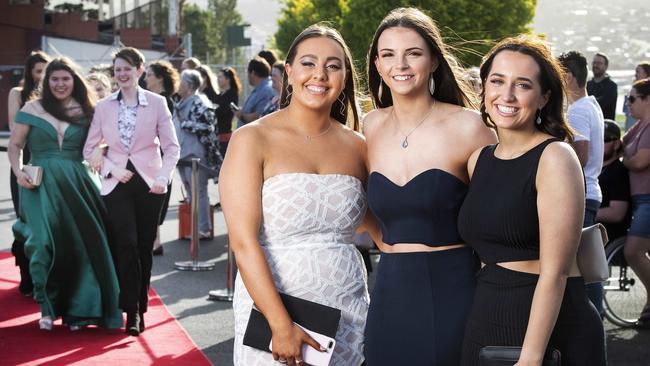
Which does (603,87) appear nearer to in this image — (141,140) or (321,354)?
(141,140)

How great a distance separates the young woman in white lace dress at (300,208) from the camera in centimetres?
377

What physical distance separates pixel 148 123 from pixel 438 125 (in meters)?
4.16

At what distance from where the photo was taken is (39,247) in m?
7.86

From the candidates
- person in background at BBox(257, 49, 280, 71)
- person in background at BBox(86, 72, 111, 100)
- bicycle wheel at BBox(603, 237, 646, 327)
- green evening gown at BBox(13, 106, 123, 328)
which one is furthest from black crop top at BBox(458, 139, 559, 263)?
person in background at BBox(257, 49, 280, 71)

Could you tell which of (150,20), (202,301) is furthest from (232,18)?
(202,301)

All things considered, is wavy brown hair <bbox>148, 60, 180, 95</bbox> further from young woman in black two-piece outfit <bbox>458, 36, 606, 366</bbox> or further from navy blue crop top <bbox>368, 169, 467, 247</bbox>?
young woman in black two-piece outfit <bbox>458, 36, 606, 366</bbox>

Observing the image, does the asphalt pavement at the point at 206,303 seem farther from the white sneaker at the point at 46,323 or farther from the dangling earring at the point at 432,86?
the dangling earring at the point at 432,86

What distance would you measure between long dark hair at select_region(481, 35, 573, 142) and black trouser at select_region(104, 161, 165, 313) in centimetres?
445

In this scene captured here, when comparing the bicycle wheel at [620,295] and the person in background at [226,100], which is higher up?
the person in background at [226,100]

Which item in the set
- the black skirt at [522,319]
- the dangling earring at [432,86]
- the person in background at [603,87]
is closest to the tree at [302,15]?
the person in background at [603,87]

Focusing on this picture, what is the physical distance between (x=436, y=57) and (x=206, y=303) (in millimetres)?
5270

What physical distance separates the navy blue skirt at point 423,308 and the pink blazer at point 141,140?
4.06 meters

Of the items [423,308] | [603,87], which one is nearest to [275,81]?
[603,87]

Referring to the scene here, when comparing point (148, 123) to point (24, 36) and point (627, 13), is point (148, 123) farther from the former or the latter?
point (627, 13)
